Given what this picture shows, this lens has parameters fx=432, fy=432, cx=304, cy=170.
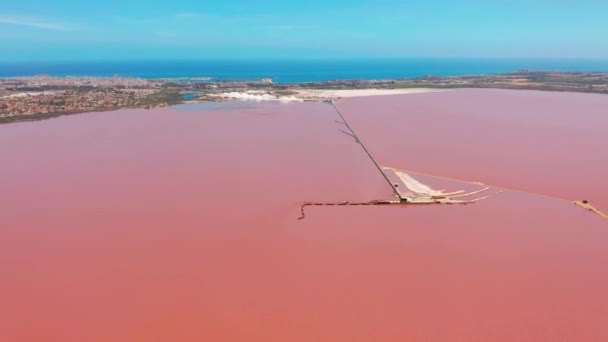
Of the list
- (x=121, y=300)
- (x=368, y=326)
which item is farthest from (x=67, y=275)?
(x=368, y=326)

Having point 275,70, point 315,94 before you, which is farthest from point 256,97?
point 275,70

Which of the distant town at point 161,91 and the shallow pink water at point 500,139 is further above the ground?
the distant town at point 161,91

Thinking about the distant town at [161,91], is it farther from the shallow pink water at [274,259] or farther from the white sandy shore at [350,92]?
the shallow pink water at [274,259]

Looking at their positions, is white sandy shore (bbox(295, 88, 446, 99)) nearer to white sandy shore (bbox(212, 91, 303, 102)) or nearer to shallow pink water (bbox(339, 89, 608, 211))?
white sandy shore (bbox(212, 91, 303, 102))

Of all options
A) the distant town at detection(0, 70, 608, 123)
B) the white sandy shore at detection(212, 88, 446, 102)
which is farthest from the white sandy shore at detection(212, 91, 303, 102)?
the distant town at detection(0, 70, 608, 123)

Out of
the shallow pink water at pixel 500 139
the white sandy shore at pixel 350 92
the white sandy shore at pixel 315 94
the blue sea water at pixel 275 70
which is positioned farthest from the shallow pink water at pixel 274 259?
the blue sea water at pixel 275 70

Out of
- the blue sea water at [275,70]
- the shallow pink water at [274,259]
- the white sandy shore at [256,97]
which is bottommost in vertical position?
the shallow pink water at [274,259]

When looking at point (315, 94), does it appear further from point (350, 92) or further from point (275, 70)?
point (275, 70)
